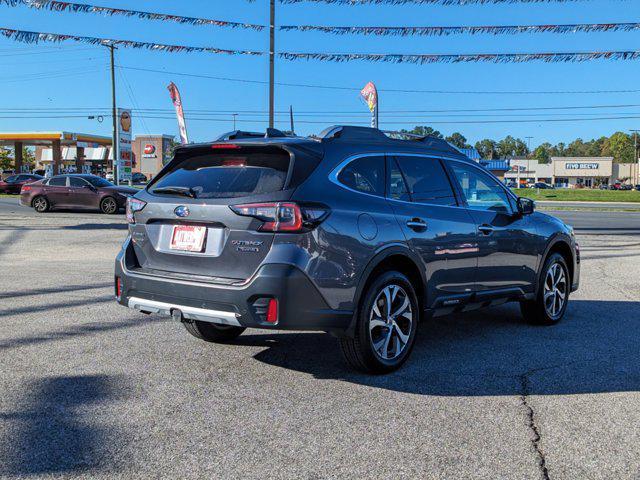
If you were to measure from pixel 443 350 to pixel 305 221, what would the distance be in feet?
6.69

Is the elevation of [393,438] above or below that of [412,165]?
below

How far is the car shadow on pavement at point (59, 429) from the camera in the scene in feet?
10.4

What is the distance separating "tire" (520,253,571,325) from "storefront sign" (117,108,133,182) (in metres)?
33.9

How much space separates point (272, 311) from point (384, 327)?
0.99 m

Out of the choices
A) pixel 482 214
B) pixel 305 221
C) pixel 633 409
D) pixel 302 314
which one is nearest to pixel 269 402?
pixel 302 314

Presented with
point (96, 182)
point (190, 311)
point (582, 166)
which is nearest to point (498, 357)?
point (190, 311)

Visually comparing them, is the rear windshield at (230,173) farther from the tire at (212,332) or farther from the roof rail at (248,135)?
the tire at (212,332)

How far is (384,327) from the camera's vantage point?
479 centimetres

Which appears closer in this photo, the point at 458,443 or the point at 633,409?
the point at 458,443

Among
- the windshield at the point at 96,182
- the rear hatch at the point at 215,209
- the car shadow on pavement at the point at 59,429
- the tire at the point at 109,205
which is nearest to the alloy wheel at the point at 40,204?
the windshield at the point at 96,182

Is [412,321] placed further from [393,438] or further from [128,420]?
[128,420]

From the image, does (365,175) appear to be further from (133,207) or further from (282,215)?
(133,207)

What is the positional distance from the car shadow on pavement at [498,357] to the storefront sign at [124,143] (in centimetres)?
3402

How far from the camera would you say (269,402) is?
4129mm
